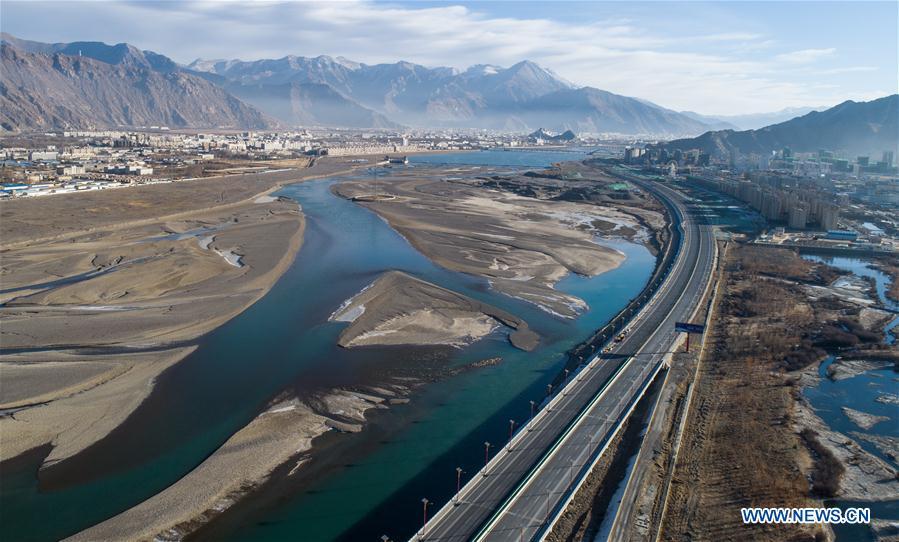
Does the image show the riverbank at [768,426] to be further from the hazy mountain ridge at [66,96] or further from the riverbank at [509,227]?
the hazy mountain ridge at [66,96]

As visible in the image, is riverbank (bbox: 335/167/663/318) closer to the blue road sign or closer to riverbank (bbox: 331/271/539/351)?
riverbank (bbox: 331/271/539/351)

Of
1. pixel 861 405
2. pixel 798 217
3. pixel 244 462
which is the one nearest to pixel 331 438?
pixel 244 462

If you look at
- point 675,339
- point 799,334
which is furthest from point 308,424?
point 799,334

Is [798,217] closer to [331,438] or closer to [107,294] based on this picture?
[331,438]

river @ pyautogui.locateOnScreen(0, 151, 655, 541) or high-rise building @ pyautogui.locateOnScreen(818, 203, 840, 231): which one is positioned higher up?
high-rise building @ pyautogui.locateOnScreen(818, 203, 840, 231)

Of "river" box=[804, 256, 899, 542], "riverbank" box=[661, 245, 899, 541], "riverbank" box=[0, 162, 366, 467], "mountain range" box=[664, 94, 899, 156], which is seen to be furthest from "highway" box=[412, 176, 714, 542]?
"mountain range" box=[664, 94, 899, 156]
